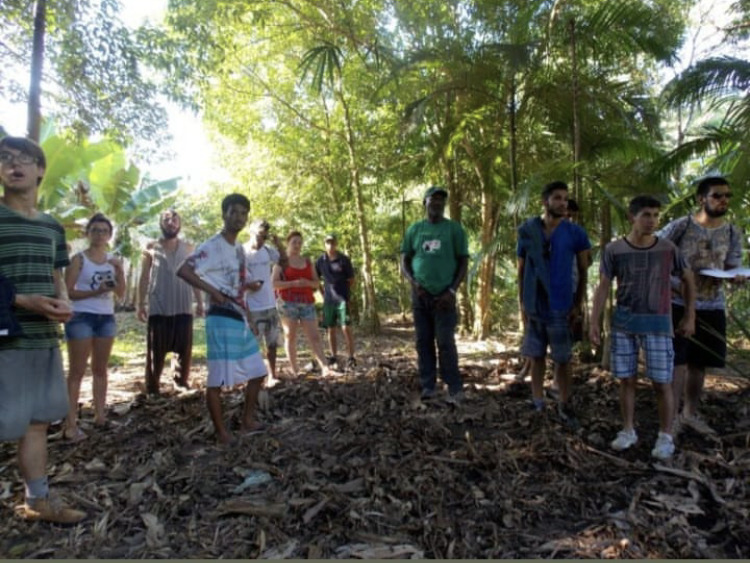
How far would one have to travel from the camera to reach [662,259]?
11.2 ft

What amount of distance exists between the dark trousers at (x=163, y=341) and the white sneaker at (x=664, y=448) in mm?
4341

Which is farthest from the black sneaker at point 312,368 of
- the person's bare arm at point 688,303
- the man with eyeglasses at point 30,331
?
the person's bare arm at point 688,303

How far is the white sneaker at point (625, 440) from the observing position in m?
3.47

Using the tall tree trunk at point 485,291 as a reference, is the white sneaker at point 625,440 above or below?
below

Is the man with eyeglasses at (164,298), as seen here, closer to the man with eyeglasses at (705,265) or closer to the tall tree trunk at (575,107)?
the tall tree trunk at (575,107)

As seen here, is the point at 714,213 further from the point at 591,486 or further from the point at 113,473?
the point at 113,473

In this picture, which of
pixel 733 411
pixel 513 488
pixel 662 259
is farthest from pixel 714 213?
pixel 513 488

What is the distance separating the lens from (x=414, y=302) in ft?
16.1

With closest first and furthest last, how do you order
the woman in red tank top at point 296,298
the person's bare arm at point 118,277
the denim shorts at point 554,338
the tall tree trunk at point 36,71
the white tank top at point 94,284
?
the denim shorts at point 554,338
the white tank top at point 94,284
the person's bare arm at point 118,277
the tall tree trunk at point 36,71
the woman in red tank top at point 296,298

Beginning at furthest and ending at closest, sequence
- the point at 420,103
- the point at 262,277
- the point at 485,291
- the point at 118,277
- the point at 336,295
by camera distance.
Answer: the point at 485,291 → the point at 336,295 → the point at 420,103 → the point at 262,277 → the point at 118,277

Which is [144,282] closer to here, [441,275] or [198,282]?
[198,282]

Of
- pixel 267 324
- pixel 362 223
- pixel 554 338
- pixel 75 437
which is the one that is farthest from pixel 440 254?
pixel 362 223

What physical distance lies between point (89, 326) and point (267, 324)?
1.62 meters

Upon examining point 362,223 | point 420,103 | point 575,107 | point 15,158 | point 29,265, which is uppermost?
point 420,103
